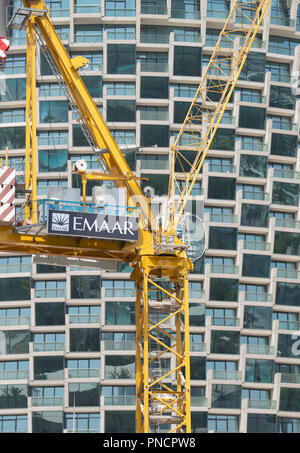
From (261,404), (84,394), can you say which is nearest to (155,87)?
(84,394)

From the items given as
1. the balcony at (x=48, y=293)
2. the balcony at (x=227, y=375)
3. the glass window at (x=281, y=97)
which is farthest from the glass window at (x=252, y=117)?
the balcony at (x=48, y=293)

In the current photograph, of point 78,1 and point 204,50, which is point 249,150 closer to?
point 204,50

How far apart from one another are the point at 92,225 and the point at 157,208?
3242cm

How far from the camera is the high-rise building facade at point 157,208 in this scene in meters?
98.0

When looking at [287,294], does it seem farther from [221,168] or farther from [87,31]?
[87,31]

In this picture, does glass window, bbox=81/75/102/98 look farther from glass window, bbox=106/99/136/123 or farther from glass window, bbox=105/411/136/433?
glass window, bbox=105/411/136/433

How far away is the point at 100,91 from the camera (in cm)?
10562

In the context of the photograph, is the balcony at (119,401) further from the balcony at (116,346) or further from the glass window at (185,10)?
the glass window at (185,10)

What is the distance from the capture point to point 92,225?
7025cm

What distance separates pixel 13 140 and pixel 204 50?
24569 millimetres

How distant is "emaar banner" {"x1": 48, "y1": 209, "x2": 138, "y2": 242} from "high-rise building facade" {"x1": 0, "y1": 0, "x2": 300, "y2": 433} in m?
28.6

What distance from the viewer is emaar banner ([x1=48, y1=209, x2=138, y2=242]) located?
228ft
